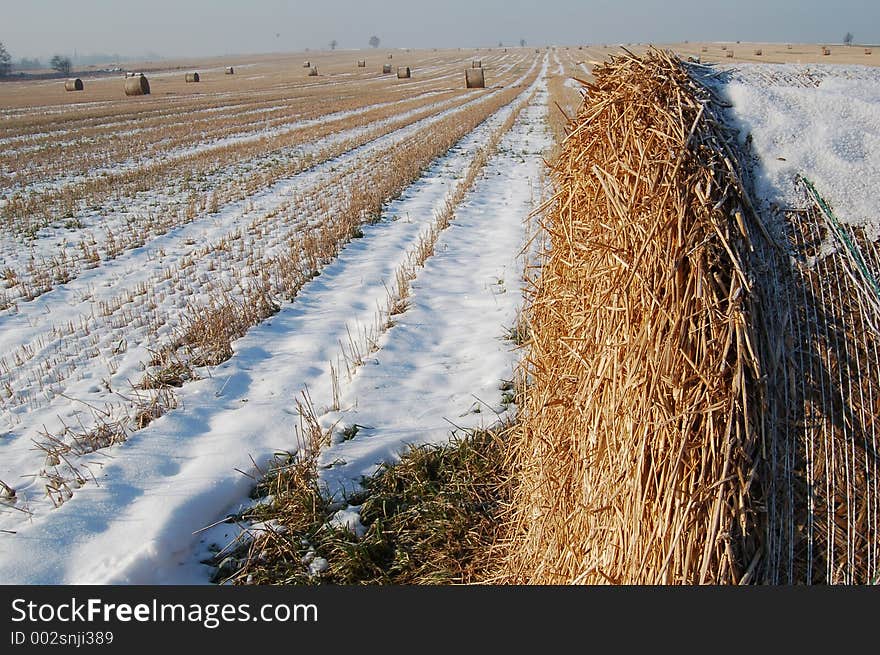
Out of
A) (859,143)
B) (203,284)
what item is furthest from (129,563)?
(203,284)

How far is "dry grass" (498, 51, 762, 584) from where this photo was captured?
6.39 feet

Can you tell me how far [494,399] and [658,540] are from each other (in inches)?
124

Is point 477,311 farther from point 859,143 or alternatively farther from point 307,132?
point 307,132

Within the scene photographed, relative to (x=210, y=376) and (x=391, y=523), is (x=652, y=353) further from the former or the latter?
(x=210, y=376)

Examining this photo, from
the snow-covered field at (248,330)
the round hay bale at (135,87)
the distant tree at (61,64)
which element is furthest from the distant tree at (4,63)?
the snow-covered field at (248,330)

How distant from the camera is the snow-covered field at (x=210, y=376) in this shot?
374 cm

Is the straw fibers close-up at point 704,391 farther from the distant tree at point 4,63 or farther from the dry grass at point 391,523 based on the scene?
the distant tree at point 4,63

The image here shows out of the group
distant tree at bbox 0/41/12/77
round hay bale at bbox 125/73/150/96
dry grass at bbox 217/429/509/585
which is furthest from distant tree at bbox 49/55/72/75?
dry grass at bbox 217/429/509/585

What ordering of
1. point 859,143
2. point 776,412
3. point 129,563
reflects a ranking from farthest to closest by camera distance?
point 129,563, point 859,143, point 776,412

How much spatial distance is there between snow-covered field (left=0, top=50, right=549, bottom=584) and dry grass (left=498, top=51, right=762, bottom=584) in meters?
2.19

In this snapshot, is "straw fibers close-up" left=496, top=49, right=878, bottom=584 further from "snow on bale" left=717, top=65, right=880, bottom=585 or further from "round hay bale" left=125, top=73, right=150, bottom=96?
"round hay bale" left=125, top=73, right=150, bottom=96

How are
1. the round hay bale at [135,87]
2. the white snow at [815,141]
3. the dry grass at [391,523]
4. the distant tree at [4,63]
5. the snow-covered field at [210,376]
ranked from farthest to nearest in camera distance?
the distant tree at [4,63]
the round hay bale at [135,87]
the snow-covered field at [210,376]
the dry grass at [391,523]
the white snow at [815,141]

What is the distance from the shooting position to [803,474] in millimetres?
2010

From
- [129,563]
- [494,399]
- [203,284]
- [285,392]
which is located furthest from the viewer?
[203,284]
